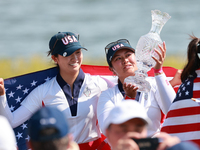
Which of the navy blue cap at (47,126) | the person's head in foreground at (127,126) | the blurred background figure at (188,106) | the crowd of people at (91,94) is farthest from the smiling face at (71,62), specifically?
the navy blue cap at (47,126)

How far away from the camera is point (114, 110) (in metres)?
2.27

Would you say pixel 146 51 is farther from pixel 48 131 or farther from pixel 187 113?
pixel 48 131

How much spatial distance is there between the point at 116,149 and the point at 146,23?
41.3 ft

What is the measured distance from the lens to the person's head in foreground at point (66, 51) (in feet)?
12.7

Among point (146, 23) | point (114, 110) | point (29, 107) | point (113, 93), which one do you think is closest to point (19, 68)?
point (29, 107)

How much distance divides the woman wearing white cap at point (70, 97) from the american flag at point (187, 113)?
976mm

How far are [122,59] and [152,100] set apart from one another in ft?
1.88

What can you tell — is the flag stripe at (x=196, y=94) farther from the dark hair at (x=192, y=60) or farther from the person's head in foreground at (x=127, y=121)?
the person's head in foreground at (x=127, y=121)

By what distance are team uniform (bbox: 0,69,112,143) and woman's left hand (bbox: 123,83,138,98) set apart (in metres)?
0.57

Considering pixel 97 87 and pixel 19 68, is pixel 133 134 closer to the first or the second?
pixel 97 87

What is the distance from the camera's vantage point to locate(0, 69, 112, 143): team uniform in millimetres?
3836

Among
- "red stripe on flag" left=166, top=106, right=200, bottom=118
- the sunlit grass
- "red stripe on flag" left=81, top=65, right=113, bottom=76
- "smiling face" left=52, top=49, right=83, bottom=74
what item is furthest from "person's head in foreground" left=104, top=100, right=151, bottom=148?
the sunlit grass

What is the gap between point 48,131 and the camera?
1.90 m

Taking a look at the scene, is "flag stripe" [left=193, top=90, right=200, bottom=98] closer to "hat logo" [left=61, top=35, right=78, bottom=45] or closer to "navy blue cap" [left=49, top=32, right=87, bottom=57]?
"navy blue cap" [left=49, top=32, right=87, bottom=57]
